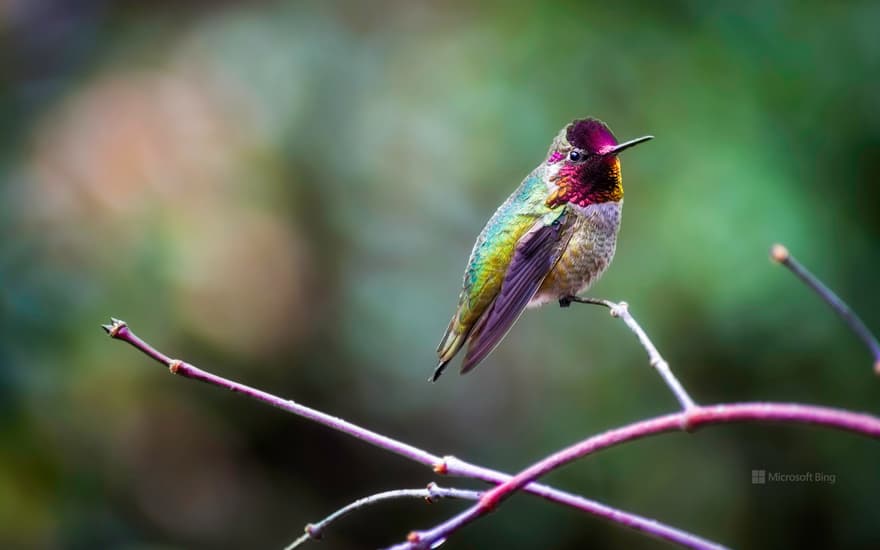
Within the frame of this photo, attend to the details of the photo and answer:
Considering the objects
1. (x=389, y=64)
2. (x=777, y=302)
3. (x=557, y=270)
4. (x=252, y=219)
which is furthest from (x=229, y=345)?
(x=557, y=270)

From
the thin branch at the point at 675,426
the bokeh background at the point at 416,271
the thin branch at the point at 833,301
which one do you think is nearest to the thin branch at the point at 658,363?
the thin branch at the point at 675,426

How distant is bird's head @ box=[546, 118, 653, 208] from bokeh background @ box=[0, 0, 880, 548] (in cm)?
232

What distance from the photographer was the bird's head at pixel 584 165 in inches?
55.0

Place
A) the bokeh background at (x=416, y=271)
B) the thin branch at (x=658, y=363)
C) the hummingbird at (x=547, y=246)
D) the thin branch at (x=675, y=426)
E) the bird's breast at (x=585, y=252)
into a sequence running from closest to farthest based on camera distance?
the thin branch at (x=675, y=426)
the thin branch at (x=658, y=363)
the hummingbird at (x=547, y=246)
the bird's breast at (x=585, y=252)
the bokeh background at (x=416, y=271)

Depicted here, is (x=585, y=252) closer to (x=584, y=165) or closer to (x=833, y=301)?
(x=584, y=165)

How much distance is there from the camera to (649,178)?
4.10 meters

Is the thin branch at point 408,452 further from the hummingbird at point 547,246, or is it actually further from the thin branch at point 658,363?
the hummingbird at point 547,246

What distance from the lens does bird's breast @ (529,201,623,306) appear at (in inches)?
64.1

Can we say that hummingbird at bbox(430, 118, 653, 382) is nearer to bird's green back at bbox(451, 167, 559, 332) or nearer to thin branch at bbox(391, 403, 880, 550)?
bird's green back at bbox(451, 167, 559, 332)

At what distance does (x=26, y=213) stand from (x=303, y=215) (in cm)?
142

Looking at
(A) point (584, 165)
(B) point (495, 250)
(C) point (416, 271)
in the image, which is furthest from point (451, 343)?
(C) point (416, 271)

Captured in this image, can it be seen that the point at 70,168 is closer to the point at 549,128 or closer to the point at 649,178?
Answer: the point at 549,128

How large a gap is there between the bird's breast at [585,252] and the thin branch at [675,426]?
0.64 meters

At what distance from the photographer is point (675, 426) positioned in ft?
2.92
